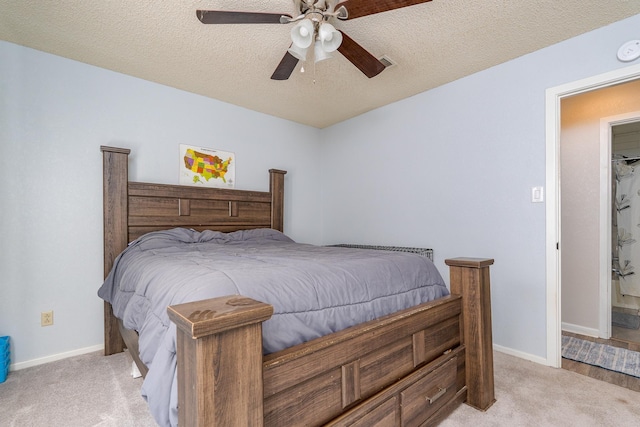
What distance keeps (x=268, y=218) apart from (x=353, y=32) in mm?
2083

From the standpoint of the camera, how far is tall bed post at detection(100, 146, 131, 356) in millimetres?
2521

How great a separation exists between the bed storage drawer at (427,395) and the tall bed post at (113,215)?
2312 mm

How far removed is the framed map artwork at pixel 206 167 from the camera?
3.11 m

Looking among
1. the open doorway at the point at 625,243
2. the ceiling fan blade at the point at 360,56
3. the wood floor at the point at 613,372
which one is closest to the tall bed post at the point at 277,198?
the ceiling fan blade at the point at 360,56

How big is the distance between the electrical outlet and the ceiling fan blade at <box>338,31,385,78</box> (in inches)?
113

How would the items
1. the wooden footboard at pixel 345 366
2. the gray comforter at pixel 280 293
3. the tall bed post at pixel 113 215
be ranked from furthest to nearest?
the tall bed post at pixel 113 215 < the gray comforter at pixel 280 293 < the wooden footboard at pixel 345 366

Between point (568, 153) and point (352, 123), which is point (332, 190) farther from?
point (568, 153)

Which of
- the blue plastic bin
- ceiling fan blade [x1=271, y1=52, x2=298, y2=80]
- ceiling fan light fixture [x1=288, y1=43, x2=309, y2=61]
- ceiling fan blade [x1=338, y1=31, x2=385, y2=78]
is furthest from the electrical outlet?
ceiling fan blade [x1=338, y1=31, x2=385, y2=78]

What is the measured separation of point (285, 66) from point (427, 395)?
2079 mm

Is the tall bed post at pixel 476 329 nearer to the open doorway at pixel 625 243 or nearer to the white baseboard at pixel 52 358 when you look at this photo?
the open doorway at pixel 625 243

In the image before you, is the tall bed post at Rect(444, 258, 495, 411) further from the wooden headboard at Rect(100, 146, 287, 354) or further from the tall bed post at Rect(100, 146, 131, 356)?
the tall bed post at Rect(100, 146, 131, 356)

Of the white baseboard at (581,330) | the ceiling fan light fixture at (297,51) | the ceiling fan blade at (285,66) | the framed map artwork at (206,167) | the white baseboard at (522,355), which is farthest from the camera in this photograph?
the framed map artwork at (206,167)

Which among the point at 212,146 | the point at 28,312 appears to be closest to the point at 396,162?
the point at 212,146

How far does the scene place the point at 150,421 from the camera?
1622 mm
